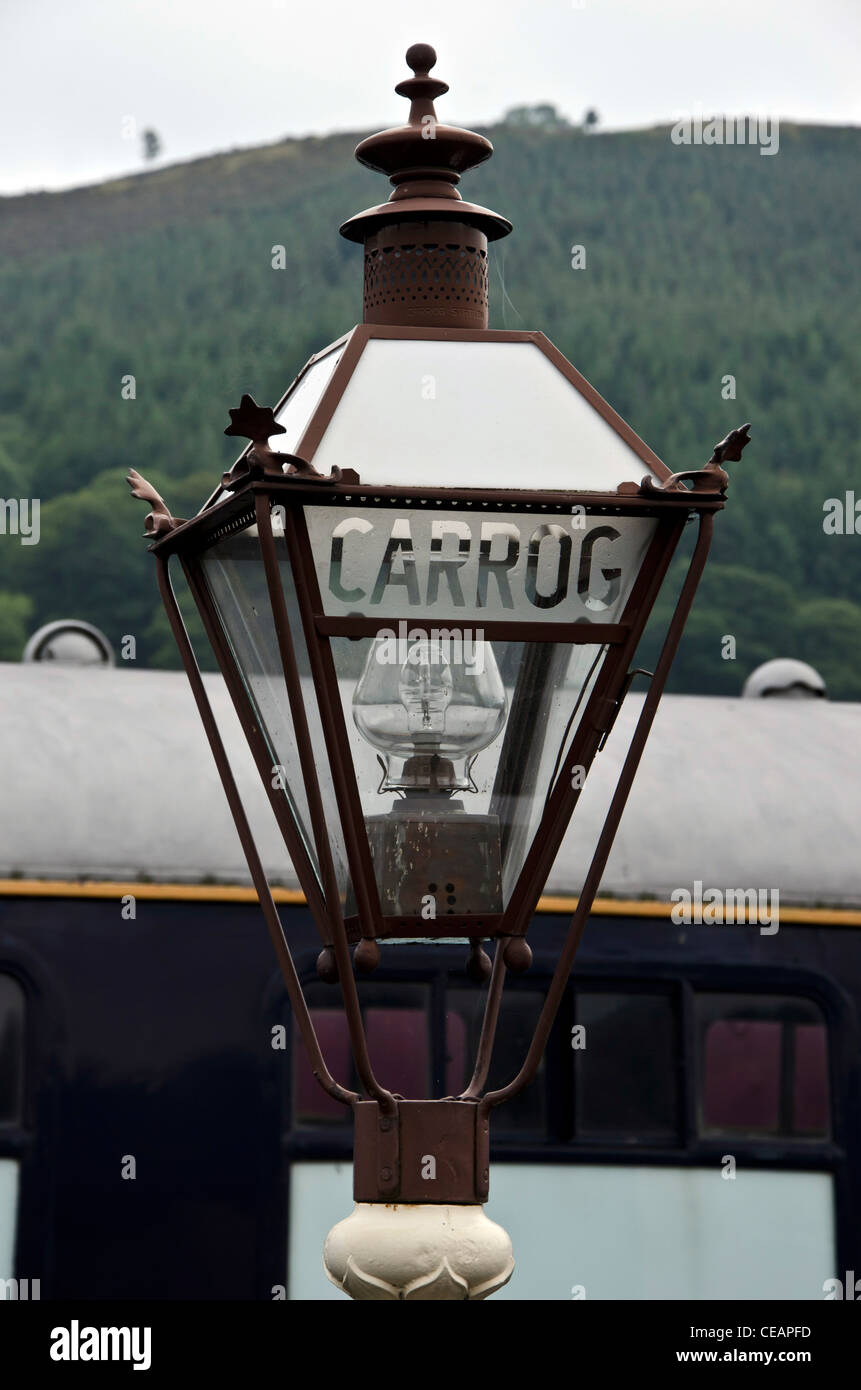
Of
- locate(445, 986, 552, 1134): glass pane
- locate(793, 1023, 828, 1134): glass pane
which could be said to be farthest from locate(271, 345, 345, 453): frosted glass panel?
locate(793, 1023, 828, 1134): glass pane

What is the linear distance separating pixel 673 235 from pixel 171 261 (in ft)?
69.6

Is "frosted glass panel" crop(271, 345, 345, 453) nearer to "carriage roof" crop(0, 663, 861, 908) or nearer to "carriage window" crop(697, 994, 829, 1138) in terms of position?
"carriage roof" crop(0, 663, 861, 908)

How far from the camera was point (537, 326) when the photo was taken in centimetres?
5859

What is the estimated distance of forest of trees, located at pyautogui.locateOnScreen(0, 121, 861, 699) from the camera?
41.8 metres

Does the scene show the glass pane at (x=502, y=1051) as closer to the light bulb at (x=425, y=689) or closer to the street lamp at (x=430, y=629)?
the street lamp at (x=430, y=629)

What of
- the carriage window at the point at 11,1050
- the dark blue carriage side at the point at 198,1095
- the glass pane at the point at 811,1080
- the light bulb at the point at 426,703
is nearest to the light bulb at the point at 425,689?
the light bulb at the point at 426,703

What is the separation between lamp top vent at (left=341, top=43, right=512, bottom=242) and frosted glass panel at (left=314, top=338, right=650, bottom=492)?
0.20 meters

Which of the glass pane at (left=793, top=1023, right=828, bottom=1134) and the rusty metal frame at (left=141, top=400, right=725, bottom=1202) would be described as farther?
the glass pane at (left=793, top=1023, right=828, bottom=1134)

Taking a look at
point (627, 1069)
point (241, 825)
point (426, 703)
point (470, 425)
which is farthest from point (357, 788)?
point (627, 1069)

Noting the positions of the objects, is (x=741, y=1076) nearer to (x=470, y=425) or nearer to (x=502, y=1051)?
(x=502, y=1051)

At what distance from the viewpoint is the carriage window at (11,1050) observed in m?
4.47

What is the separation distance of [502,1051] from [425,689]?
106 inches
